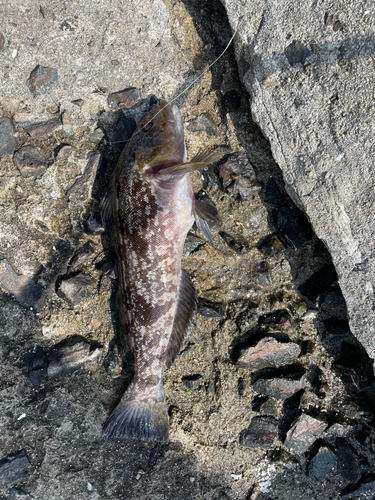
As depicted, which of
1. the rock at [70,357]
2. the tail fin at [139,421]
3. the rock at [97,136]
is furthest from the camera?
the rock at [97,136]

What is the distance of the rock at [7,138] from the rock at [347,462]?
14.5 feet

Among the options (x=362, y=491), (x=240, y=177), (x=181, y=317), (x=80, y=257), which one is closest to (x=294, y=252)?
(x=240, y=177)

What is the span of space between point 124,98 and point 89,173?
2.84 feet

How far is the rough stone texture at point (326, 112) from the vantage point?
2.87 metres

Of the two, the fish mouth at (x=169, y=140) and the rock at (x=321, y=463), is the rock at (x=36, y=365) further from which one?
the rock at (x=321, y=463)

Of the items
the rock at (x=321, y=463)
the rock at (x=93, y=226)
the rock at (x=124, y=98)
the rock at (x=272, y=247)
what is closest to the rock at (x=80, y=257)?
the rock at (x=93, y=226)

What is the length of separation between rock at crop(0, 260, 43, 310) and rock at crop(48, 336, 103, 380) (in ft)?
1.74

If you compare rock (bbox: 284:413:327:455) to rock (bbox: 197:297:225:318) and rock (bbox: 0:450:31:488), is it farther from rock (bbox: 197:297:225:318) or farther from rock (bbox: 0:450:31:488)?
rock (bbox: 0:450:31:488)

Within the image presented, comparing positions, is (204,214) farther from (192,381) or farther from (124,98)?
(192,381)

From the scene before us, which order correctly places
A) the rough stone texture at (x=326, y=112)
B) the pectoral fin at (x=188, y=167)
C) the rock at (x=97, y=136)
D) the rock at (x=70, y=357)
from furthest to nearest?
the rock at (x=97, y=136) < the rock at (x=70, y=357) < the pectoral fin at (x=188, y=167) < the rough stone texture at (x=326, y=112)

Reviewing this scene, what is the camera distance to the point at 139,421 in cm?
338

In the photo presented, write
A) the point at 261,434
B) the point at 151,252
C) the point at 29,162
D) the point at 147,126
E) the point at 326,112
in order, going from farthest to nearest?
the point at 29,162, the point at 261,434, the point at 147,126, the point at 151,252, the point at 326,112

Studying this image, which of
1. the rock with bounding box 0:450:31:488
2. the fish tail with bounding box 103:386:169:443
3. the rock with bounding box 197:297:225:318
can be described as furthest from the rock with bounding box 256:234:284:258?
the rock with bounding box 0:450:31:488

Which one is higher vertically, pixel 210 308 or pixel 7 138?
pixel 7 138
